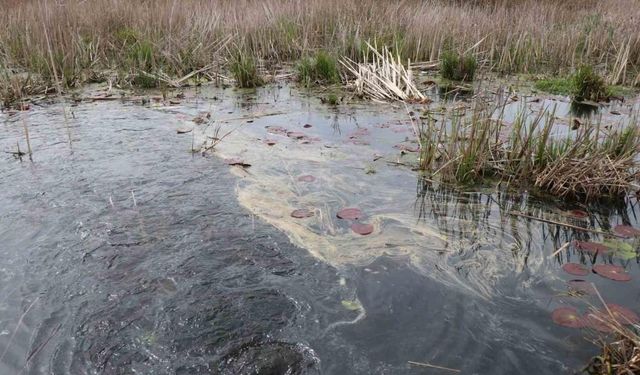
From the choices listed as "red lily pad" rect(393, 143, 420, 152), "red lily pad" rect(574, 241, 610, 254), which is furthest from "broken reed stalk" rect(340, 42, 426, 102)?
"red lily pad" rect(574, 241, 610, 254)

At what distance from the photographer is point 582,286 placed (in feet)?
7.23

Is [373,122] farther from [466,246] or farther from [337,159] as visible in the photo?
[466,246]

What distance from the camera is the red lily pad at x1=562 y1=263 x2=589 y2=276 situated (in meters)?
2.30

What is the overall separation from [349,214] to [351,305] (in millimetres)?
849

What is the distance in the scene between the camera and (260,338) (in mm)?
1897

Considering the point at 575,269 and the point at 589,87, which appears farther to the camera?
the point at 589,87

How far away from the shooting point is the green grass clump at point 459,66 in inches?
245

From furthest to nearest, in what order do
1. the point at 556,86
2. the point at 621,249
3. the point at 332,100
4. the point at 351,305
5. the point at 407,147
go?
the point at 556,86 → the point at 332,100 → the point at 407,147 → the point at 621,249 → the point at 351,305

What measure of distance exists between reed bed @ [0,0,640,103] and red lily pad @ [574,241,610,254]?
433cm

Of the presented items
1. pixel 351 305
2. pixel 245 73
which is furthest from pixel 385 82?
pixel 351 305

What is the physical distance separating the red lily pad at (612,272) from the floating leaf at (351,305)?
1182 millimetres

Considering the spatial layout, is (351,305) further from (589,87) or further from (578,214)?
(589,87)

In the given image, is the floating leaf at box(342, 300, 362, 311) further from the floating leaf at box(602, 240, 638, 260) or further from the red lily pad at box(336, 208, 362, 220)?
the floating leaf at box(602, 240, 638, 260)

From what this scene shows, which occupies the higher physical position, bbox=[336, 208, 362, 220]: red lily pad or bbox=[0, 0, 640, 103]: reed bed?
bbox=[0, 0, 640, 103]: reed bed
